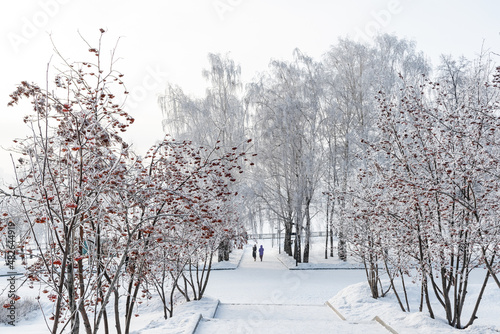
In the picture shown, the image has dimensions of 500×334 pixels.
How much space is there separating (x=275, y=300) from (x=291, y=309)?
220 cm

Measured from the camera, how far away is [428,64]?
2127 cm

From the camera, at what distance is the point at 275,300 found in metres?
12.4

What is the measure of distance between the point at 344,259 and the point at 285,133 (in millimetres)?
7487

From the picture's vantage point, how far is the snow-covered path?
7.54 meters

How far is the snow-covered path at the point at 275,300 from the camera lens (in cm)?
754

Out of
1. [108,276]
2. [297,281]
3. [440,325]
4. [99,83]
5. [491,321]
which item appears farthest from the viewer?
[297,281]

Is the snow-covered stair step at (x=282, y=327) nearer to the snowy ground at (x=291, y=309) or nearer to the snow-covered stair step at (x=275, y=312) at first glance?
the snowy ground at (x=291, y=309)

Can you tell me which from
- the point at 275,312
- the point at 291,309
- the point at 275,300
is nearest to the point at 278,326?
the point at 275,312

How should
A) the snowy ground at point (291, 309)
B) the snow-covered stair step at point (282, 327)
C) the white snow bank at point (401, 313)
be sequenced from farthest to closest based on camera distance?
the snowy ground at point (291, 309), the snow-covered stair step at point (282, 327), the white snow bank at point (401, 313)

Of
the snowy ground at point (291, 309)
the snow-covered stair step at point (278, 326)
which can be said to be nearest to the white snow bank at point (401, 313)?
the snowy ground at point (291, 309)

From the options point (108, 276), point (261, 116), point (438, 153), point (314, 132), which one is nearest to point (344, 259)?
point (314, 132)

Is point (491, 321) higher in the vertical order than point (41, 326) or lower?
higher

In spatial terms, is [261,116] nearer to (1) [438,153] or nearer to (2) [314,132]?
(2) [314,132]

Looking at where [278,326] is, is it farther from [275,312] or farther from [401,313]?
[401,313]
